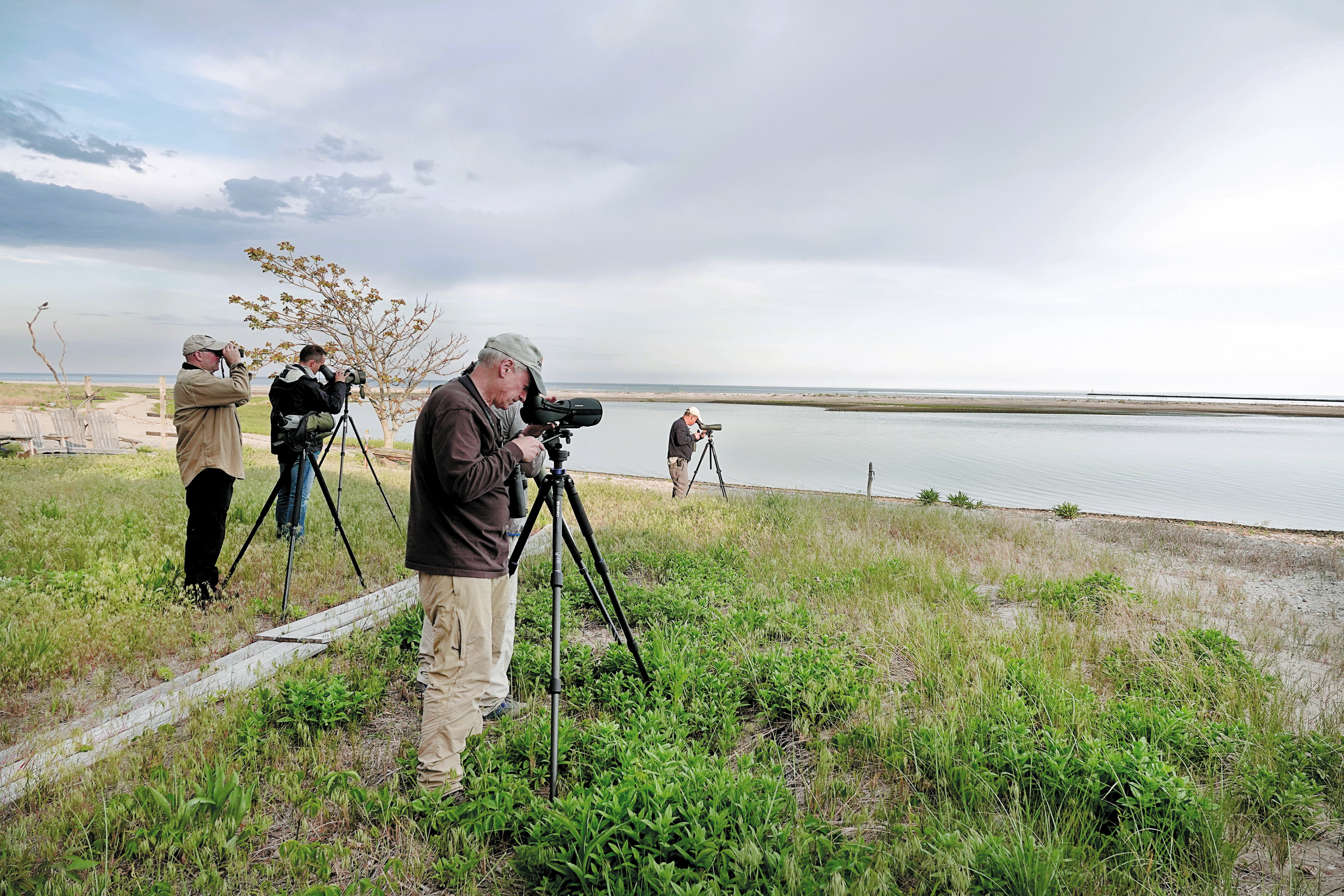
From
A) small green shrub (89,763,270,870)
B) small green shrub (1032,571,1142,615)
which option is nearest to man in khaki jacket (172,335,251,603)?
small green shrub (89,763,270,870)

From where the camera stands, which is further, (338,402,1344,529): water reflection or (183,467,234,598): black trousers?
(338,402,1344,529): water reflection

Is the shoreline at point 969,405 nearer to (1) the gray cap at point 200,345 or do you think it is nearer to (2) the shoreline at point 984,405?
(2) the shoreline at point 984,405

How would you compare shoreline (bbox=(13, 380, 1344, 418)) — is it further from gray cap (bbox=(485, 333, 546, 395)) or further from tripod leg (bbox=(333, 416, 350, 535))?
gray cap (bbox=(485, 333, 546, 395))

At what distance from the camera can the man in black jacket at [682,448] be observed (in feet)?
37.9

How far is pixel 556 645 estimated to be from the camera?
2668 millimetres

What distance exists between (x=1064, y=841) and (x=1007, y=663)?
1774 mm

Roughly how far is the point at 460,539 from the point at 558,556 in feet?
1.41

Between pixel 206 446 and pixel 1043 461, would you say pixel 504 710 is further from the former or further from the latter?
pixel 1043 461

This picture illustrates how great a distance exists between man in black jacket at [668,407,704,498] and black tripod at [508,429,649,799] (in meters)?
7.89

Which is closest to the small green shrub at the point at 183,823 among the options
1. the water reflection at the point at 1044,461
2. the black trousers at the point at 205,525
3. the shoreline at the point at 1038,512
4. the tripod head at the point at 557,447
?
the tripod head at the point at 557,447

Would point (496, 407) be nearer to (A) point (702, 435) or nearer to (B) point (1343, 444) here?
(A) point (702, 435)

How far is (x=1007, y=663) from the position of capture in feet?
12.7

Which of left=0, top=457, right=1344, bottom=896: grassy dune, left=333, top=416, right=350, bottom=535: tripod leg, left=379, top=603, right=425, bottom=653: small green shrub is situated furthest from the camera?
left=333, top=416, right=350, bottom=535: tripod leg

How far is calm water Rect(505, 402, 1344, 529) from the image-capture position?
647 inches
